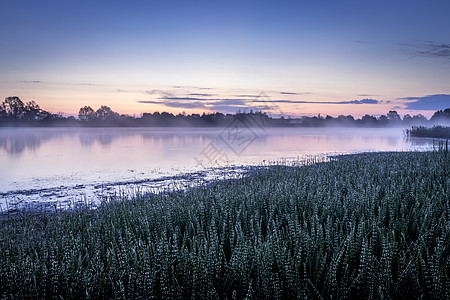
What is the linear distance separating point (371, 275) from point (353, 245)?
A: 790 mm

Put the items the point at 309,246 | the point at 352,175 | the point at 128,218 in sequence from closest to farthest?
Result: the point at 309,246 → the point at 128,218 → the point at 352,175

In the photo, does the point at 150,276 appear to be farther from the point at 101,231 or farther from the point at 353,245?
the point at 101,231

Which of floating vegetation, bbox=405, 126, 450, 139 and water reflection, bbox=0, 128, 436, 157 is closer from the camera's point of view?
water reflection, bbox=0, 128, 436, 157

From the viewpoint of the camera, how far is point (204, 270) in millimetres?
3027

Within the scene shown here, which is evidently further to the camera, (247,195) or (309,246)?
(247,195)

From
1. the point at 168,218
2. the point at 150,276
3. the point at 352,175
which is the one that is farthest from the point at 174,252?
the point at 352,175

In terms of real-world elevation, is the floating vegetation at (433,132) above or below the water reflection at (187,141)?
above

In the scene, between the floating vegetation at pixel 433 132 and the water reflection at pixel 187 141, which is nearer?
the water reflection at pixel 187 141

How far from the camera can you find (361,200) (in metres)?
5.52

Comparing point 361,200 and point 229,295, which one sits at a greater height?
point 361,200

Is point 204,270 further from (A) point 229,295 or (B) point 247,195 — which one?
(B) point 247,195

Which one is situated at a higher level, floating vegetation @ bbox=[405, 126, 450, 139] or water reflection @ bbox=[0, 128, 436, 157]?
floating vegetation @ bbox=[405, 126, 450, 139]

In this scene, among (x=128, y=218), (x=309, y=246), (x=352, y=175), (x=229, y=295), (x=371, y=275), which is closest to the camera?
(x=371, y=275)

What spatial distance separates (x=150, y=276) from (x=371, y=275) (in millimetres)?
2124
